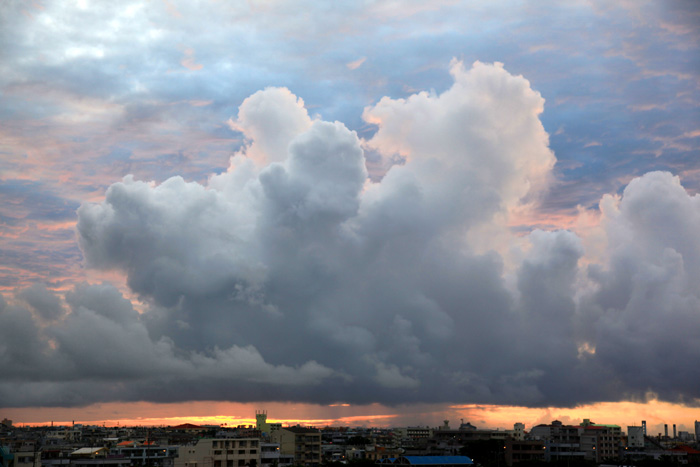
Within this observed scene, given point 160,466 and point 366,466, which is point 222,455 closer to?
point 160,466

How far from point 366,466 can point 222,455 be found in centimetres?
3860

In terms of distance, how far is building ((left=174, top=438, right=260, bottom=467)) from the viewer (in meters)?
188

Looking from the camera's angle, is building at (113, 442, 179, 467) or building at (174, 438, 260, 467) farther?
building at (174, 438, 260, 467)

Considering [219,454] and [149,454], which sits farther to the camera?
[219,454]

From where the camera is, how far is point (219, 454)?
190 meters

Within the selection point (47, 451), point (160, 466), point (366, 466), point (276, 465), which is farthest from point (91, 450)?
point (366, 466)

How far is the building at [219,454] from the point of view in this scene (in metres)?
188

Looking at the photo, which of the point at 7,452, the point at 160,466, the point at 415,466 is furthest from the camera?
the point at 415,466

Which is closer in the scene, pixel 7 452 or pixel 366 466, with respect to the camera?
pixel 7 452

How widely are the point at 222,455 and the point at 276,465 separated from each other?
16.4m

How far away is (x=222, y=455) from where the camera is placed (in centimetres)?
19075

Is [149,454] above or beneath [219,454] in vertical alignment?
above

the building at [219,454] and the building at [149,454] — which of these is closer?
the building at [149,454]

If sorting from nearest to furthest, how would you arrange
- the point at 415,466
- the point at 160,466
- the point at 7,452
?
the point at 7,452 → the point at 160,466 → the point at 415,466
